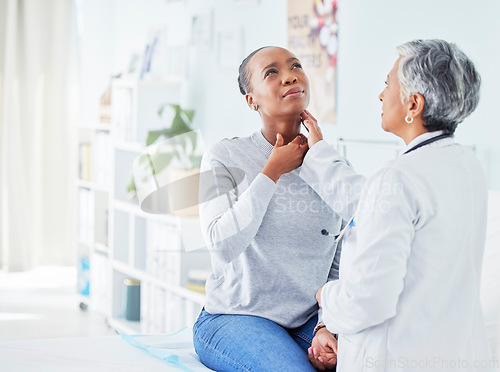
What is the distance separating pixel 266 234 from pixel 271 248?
3cm

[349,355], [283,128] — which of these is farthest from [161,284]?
[349,355]

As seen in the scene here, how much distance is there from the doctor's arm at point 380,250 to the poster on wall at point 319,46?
157cm

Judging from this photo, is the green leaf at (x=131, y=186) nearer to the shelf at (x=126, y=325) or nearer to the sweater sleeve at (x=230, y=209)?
the shelf at (x=126, y=325)

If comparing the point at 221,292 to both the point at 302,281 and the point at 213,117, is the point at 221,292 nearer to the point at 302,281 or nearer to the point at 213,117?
the point at 302,281

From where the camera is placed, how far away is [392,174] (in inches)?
41.6

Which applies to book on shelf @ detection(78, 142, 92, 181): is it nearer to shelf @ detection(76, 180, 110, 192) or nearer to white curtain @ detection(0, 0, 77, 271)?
shelf @ detection(76, 180, 110, 192)

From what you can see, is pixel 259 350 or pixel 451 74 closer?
pixel 451 74

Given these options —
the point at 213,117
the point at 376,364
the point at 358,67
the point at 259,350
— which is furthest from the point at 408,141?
the point at 213,117

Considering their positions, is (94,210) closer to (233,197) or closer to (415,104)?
(233,197)

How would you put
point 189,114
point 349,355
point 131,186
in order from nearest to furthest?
point 349,355
point 189,114
point 131,186

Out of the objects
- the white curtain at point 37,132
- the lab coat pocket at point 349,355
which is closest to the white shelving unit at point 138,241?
the white curtain at point 37,132

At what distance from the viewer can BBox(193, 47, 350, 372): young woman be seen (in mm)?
1381

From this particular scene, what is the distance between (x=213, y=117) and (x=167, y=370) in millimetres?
2072

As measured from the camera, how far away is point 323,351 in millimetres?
1355
